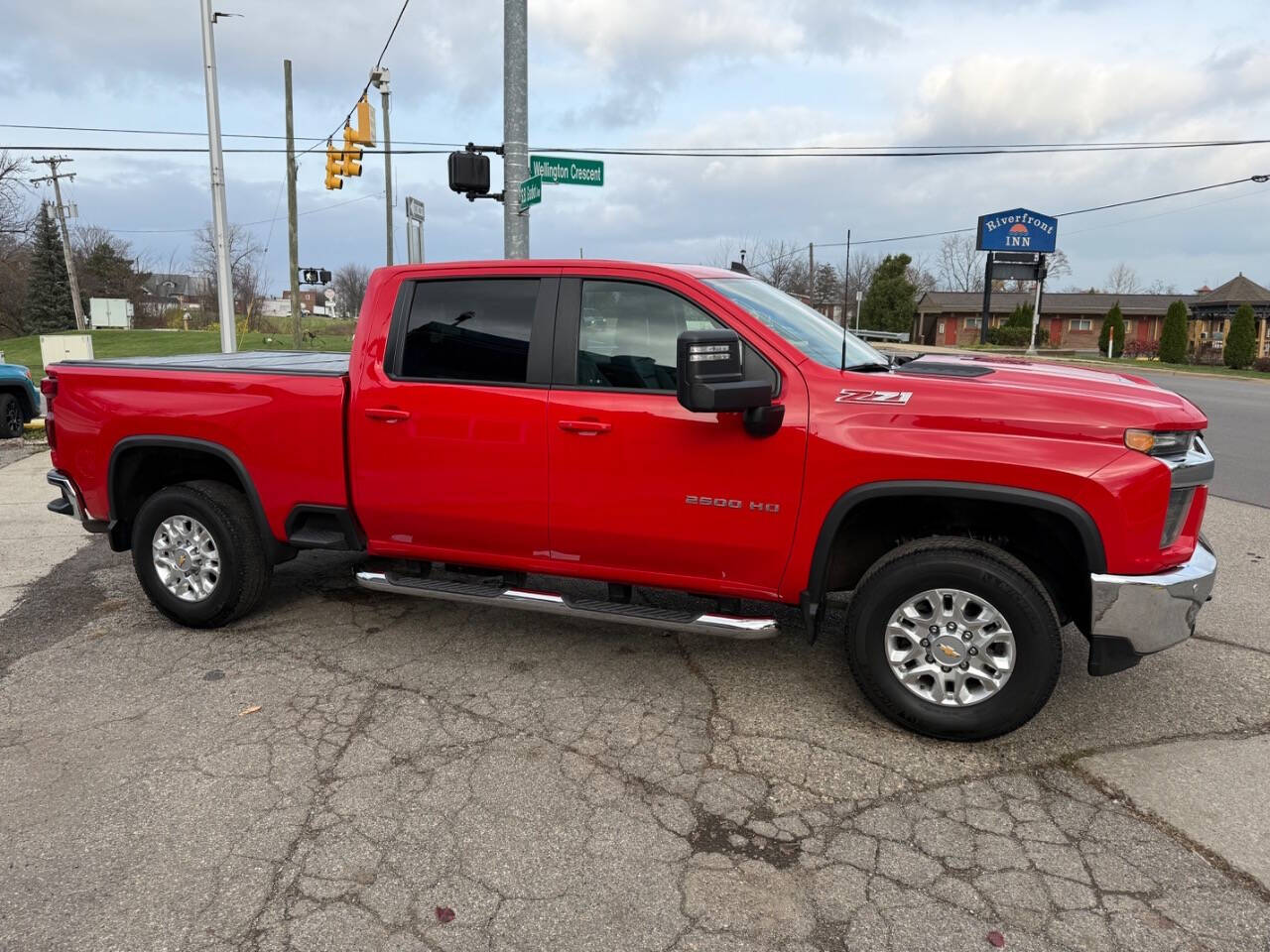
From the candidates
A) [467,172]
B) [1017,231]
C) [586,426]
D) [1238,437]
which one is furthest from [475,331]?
[1017,231]

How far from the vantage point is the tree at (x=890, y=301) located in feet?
172

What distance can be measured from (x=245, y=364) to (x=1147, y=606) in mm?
4575

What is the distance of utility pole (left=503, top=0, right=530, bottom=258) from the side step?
5696mm

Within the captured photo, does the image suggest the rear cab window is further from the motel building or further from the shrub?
the motel building

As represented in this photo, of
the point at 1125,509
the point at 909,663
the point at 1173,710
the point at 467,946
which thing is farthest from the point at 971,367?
the point at 467,946

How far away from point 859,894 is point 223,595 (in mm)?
3607

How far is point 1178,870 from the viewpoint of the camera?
9.26ft

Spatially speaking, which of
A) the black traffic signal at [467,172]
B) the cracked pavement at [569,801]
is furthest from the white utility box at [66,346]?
the cracked pavement at [569,801]

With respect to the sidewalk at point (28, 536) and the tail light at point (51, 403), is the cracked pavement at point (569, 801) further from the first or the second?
the sidewalk at point (28, 536)

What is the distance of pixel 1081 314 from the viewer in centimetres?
6456

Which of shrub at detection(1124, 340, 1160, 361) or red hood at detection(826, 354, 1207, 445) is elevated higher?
red hood at detection(826, 354, 1207, 445)

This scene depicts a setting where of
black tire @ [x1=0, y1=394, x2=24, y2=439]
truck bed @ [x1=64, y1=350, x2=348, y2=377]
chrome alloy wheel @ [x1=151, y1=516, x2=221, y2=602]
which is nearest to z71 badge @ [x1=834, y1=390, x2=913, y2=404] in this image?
truck bed @ [x1=64, y1=350, x2=348, y2=377]

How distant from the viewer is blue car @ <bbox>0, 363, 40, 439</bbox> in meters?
12.8

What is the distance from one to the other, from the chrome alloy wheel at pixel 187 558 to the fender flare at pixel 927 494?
315 centimetres
